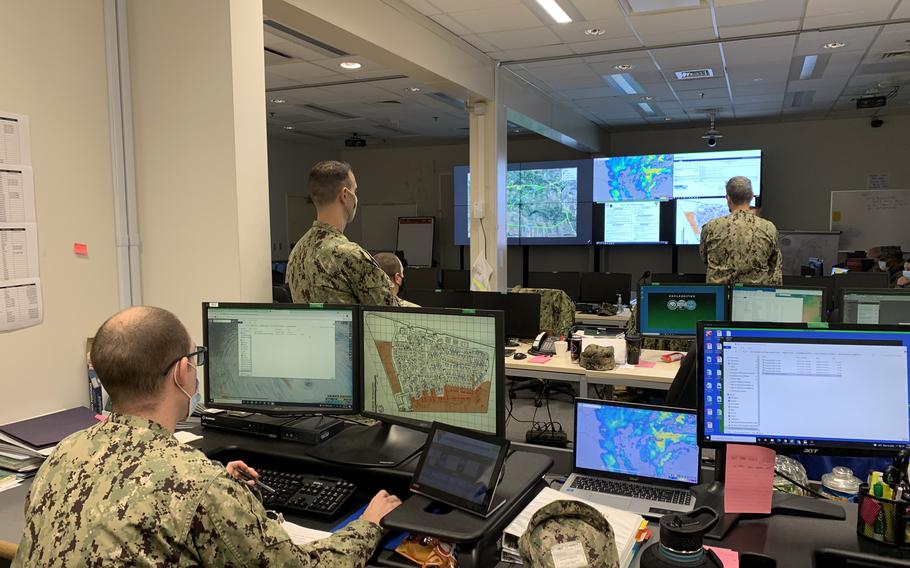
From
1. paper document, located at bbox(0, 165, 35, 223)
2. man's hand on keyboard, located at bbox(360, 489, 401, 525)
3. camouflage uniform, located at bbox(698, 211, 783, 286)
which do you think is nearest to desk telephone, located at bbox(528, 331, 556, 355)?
camouflage uniform, located at bbox(698, 211, 783, 286)

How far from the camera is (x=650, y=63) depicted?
5.82m

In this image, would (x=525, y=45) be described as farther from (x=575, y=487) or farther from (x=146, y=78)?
(x=575, y=487)

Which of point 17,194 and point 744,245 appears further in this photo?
point 744,245

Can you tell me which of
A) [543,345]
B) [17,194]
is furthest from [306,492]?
[543,345]

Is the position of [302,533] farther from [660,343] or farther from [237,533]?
[660,343]

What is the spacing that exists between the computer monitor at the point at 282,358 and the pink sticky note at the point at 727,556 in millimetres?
1047

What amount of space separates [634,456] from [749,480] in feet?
0.93

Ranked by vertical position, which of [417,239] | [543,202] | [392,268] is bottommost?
[392,268]

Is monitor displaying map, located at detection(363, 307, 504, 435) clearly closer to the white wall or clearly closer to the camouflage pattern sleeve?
the camouflage pattern sleeve

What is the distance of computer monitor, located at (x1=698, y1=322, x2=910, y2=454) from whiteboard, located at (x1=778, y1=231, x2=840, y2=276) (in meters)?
5.84

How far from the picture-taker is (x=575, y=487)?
167 cm

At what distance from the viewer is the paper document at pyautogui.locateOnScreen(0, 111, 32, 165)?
85.4 inches

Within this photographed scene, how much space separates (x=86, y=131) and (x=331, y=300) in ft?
3.74

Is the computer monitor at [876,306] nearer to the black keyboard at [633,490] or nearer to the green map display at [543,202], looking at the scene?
the black keyboard at [633,490]
